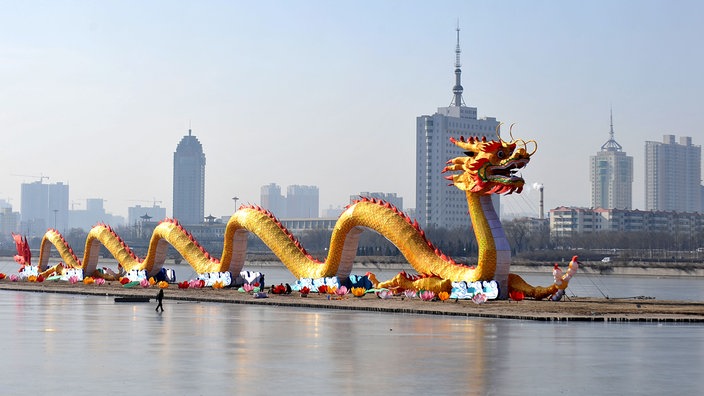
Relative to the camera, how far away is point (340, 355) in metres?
23.6

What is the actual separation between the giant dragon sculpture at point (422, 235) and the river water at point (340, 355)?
6.91m

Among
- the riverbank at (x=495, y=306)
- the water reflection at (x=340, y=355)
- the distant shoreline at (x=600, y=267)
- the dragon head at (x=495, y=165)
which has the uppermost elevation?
the dragon head at (x=495, y=165)

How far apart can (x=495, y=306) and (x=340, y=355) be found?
1634cm

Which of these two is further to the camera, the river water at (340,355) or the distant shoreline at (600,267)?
the distant shoreline at (600,267)

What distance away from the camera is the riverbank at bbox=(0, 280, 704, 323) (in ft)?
116

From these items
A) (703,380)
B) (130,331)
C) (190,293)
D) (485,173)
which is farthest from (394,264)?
(703,380)

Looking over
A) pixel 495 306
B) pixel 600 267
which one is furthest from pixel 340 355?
pixel 600 267

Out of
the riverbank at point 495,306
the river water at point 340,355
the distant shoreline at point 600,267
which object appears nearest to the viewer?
the river water at point 340,355

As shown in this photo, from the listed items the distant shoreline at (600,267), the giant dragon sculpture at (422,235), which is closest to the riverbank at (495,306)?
the giant dragon sculpture at (422,235)

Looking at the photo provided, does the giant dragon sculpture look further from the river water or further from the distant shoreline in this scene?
the distant shoreline

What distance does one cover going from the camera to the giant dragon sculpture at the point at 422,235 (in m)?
41.6

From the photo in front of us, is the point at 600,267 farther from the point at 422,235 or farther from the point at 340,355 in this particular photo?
the point at 340,355

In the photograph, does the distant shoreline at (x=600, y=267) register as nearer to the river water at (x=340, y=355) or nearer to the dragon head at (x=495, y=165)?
the dragon head at (x=495, y=165)

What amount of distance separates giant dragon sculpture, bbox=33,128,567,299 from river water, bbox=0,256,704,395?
6.91 metres
